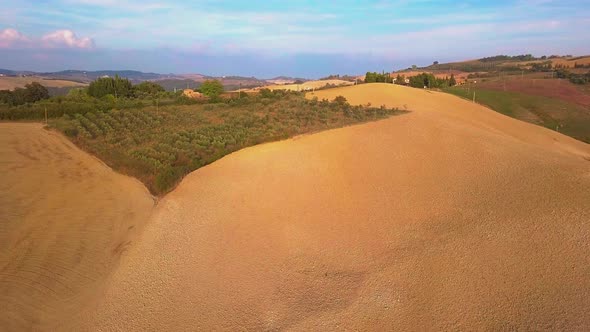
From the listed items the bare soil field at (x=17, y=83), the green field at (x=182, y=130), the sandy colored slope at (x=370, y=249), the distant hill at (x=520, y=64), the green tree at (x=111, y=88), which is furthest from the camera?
the distant hill at (x=520, y=64)

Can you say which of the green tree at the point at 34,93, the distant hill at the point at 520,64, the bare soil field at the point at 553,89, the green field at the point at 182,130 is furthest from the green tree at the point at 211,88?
the distant hill at the point at 520,64

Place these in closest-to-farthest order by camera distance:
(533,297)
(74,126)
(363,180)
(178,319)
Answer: (533,297) < (178,319) < (363,180) < (74,126)

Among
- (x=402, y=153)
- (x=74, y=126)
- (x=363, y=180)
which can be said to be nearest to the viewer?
(x=363, y=180)

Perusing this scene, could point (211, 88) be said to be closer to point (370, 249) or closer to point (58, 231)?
point (58, 231)

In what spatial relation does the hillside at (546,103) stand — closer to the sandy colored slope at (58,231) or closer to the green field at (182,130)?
the green field at (182,130)

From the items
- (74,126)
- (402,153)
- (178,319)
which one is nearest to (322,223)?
(178,319)

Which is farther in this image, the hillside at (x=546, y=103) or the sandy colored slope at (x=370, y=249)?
the hillside at (x=546, y=103)

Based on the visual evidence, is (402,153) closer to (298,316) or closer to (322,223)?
(322,223)
